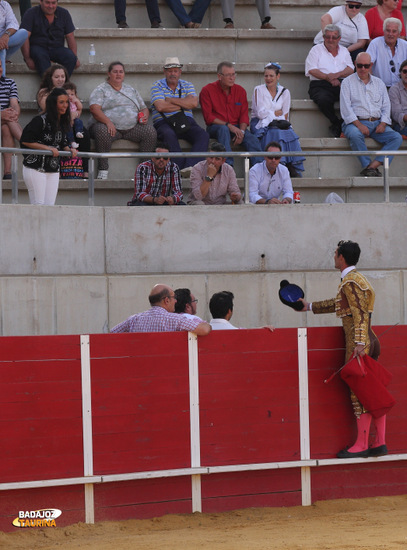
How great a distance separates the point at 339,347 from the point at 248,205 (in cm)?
245

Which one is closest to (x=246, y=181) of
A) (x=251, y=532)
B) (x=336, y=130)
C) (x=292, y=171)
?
(x=292, y=171)

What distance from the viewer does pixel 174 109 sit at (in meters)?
11.6

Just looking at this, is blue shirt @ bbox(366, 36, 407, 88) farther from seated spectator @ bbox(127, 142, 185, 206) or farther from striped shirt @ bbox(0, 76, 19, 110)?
striped shirt @ bbox(0, 76, 19, 110)

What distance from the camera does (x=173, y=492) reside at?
772 centimetres

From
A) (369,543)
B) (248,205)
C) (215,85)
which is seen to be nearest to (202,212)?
(248,205)

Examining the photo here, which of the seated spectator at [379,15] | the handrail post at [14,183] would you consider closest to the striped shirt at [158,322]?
the handrail post at [14,183]

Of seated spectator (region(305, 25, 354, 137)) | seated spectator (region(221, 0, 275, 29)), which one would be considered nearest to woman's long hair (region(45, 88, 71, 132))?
seated spectator (region(305, 25, 354, 137))

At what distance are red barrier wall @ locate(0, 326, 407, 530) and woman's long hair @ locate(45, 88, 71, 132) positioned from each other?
9.55 feet

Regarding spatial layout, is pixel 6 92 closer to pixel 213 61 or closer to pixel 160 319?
pixel 213 61

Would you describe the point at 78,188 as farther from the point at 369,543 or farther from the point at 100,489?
the point at 369,543

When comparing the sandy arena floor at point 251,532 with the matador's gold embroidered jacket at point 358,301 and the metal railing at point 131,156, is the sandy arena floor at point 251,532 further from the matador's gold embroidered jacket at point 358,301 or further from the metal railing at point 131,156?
the metal railing at point 131,156

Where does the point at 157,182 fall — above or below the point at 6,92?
below

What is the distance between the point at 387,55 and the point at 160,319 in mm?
6023

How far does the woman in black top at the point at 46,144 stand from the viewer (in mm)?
9695
